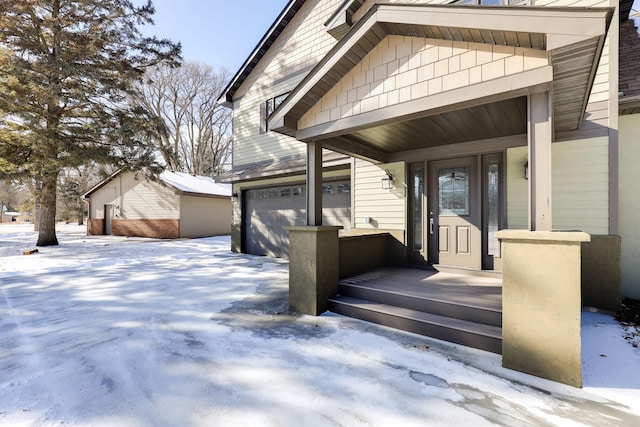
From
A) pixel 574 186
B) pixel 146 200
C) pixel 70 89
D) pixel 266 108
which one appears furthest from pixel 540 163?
pixel 146 200

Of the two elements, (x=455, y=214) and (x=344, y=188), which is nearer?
(x=455, y=214)

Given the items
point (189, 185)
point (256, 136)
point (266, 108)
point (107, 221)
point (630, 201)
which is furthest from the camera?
point (107, 221)

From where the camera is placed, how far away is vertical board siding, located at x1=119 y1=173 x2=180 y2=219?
14797 millimetres

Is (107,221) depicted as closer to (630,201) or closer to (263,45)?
(263,45)

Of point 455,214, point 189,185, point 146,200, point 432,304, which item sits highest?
point 189,185

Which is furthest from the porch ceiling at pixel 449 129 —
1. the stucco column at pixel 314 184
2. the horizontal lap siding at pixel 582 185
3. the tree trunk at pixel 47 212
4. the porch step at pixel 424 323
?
the tree trunk at pixel 47 212

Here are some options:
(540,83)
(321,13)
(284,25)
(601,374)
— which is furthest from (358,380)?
(284,25)

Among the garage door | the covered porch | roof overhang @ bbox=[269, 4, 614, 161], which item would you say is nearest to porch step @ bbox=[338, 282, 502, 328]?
the covered porch

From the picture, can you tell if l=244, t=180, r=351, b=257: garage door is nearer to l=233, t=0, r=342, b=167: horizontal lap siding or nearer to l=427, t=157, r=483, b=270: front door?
l=233, t=0, r=342, b=167: horizontal lap siding

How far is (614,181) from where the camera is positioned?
383 cm

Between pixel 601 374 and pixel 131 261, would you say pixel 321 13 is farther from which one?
pixel 601 374

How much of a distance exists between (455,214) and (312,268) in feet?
8.92

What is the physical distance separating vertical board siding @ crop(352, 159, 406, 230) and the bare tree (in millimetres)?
19974

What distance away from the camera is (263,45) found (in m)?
8.98
